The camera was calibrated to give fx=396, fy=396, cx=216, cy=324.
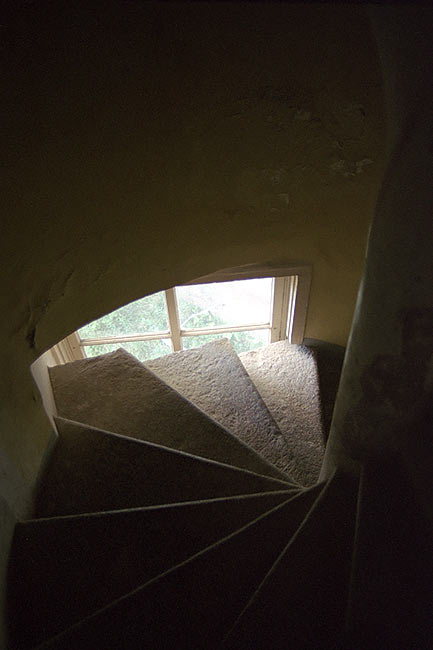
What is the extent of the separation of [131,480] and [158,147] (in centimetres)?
144

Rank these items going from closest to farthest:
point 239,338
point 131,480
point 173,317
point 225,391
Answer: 1. point 131,480
2. point 225,391
3. point 173,317
4. point 239,338

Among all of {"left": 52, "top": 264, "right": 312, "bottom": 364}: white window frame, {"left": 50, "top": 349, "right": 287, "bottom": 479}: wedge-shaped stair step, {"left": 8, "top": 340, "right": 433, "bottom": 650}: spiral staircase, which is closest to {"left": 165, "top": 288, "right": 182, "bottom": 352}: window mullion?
{"left": 52, "top": 264, "right": 312, "bottom": 364}: white window frame

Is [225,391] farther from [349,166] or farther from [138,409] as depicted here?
[349,166]

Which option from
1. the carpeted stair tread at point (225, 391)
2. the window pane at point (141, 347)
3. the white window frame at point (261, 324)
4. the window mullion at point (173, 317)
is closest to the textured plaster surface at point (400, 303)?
the carpeted stair tread at point (225, 391)

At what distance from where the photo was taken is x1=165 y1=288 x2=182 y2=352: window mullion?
395 cm

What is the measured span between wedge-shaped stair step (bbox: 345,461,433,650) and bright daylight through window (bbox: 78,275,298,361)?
284 cm

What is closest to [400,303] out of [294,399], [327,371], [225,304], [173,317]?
[294,399]

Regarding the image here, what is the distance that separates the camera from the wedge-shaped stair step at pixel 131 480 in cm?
173

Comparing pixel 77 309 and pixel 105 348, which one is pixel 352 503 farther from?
pixel 105 348

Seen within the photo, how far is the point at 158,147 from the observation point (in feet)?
5.32

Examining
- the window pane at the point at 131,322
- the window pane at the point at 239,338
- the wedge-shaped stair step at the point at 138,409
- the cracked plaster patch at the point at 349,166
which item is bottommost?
the wedge-shaped stair step at the point at 138,409

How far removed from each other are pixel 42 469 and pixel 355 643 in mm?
1448

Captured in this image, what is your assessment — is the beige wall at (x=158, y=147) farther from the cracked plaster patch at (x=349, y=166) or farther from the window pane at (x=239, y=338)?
the window pane at (x=239, y=338)

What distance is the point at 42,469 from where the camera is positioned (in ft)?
6.10
